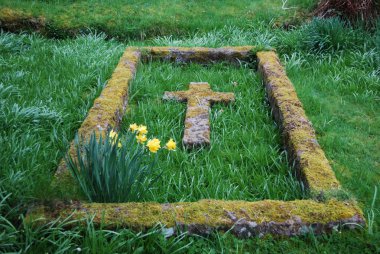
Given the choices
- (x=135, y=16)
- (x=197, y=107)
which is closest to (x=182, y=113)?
(x=197, y=107)

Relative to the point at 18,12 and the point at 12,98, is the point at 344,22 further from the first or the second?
the point at 18,12

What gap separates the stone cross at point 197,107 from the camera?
3508mm

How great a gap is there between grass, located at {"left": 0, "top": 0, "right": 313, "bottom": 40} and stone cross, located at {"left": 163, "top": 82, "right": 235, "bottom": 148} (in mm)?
2700

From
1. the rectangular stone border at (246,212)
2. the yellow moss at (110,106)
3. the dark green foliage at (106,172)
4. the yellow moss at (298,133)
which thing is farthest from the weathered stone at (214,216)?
the yellow moss at (110,106)

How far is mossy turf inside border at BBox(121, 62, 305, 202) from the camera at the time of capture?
9.54 ft

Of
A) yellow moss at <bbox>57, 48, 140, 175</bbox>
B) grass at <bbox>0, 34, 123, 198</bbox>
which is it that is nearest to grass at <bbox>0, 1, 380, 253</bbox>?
grass at <bbox>0, 34, 123, 198</bbox>

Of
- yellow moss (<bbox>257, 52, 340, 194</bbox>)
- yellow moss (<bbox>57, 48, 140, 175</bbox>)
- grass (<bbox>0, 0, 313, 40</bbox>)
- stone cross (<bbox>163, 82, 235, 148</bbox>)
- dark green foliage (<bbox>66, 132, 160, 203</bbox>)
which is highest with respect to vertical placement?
dark green foliage (<bbox>66, 132, 160, 203</bbox>)

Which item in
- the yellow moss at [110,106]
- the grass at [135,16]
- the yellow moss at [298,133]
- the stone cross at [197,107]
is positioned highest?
the yellow moss at [298,133]

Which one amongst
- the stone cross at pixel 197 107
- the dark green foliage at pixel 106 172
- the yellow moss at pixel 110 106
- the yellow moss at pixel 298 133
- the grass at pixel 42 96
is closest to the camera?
the dark green foliage at pixel 106 172

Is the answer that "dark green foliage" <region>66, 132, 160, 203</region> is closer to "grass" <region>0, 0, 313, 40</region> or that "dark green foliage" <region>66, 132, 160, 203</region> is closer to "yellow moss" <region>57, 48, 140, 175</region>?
"yellow moss" <region>57, 48, 140, 175</region>

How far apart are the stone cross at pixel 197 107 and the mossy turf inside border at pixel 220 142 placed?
0.25 feet

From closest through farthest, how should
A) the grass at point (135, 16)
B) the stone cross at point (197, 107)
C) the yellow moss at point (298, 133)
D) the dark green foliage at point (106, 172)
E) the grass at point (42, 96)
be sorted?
the dark green foliage at point (106, 172), the yellow moss at point (298, 133), the grass at point (42, 96), the stone cross at point (197, 107), the grass at point (135, 16)

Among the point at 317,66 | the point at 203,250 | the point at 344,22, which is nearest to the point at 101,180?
the point at 203,250

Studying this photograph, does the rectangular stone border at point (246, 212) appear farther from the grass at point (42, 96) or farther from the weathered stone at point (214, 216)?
the grass at point (42, 96)
